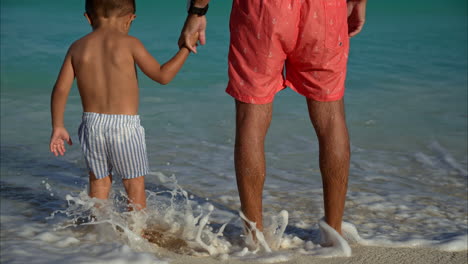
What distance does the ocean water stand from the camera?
2672mm

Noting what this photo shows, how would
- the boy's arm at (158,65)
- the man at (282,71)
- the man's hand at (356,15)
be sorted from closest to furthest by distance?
the man at (282,71)
the boy's arm at (158,65)
the man's hand at (356,15)

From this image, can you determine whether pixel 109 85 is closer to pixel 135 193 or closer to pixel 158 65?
pixel 158 65

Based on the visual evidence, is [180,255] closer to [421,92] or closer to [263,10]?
[263,10]

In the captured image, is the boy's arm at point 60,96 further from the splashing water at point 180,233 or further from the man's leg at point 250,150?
the man's leg at point 250,150

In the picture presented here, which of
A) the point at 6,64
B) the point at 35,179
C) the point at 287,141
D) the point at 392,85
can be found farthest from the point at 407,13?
the point at 35,179

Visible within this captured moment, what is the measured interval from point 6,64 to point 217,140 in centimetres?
580

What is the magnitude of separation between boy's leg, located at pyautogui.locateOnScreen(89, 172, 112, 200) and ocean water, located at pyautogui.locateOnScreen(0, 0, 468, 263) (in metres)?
0.05

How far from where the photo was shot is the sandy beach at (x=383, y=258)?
8.01 feet

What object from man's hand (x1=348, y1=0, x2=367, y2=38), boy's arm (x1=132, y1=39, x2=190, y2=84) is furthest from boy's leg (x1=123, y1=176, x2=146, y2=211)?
man's hand (x1=348, y1=0, x2=367, y2=38)

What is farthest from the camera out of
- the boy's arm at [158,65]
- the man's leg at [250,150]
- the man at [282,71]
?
the boy's arm at [158,65]

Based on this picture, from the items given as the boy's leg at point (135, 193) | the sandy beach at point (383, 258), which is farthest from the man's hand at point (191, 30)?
the sandy beach at point (383, 258)

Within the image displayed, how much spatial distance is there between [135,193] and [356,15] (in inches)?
51.6

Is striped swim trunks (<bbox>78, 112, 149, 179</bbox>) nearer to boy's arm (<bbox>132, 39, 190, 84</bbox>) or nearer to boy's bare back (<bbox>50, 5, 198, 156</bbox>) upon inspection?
boy's bare back (<bbox>50, 5, 198, 156</bbox>)

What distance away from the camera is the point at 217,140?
4.84 m
